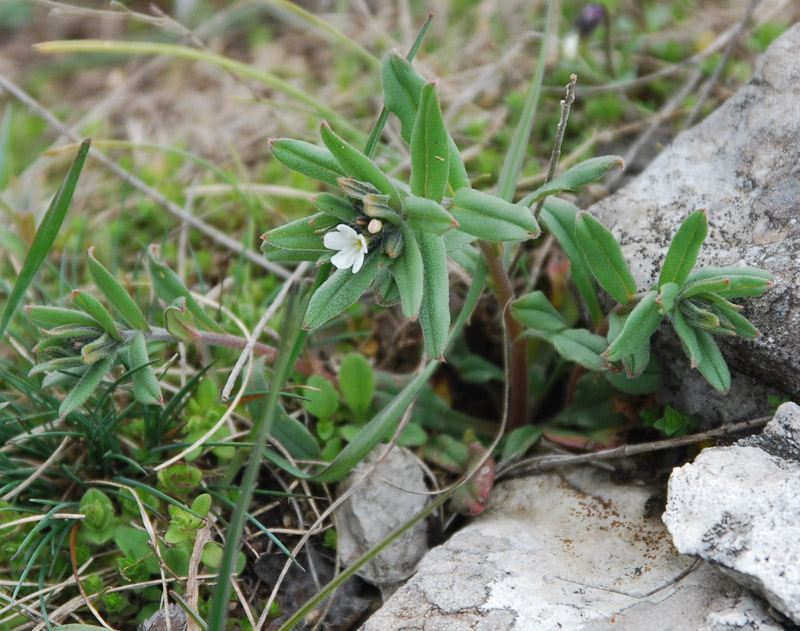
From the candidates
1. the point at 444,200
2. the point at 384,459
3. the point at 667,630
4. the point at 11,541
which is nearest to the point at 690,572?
the point at 667,630

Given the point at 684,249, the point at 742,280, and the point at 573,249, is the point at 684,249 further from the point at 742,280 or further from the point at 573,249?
the point at 573,249

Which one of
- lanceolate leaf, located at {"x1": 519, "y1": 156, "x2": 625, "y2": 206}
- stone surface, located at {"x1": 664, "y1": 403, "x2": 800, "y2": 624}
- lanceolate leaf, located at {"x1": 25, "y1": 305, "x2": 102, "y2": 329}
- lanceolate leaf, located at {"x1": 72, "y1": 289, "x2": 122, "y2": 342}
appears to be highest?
lanceolate leaf, located at {"x1": 519, "y1": 156, "x2": 625, "y2": 206}

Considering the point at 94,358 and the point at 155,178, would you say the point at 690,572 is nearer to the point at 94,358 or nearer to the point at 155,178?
the point at 94,358

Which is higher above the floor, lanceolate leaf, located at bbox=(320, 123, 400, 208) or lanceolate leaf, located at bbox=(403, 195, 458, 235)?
lanceolate leaf, located at bbox=(320, 123, 400, 208)

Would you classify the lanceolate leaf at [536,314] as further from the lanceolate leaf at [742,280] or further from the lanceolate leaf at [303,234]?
the lanceolate leaf at [303,234]

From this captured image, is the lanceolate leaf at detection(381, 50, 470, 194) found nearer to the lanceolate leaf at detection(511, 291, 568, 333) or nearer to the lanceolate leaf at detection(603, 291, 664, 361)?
the lanceolate leaf at detection(511, 291, 568, 333)

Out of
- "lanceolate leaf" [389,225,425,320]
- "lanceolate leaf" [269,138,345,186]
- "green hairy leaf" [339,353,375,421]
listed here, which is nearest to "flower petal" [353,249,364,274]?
"lanceolate leaf" [389,225,425,320]

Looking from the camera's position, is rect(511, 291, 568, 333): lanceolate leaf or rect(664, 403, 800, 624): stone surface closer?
rect(664, 403, 800, 624): stone surface
